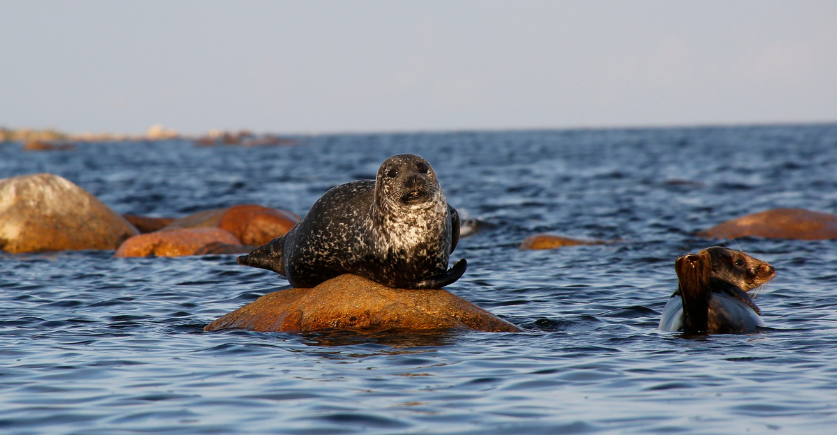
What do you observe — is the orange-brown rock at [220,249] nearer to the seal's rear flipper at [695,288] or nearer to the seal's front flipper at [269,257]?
the seal's front flipper at [269,257]

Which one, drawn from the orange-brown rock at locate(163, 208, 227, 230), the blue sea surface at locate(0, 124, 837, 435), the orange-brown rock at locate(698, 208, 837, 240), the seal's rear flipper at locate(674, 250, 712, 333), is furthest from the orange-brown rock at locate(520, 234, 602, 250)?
the seal's rear flipper at locate(674, 250, 712, 333)

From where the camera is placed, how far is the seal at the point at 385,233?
717cm

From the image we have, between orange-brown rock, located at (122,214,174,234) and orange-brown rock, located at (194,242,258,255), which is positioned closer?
orange-brown rock, located at (194,242,258,255)

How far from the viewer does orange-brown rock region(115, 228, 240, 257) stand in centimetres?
1290

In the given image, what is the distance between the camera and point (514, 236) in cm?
1551

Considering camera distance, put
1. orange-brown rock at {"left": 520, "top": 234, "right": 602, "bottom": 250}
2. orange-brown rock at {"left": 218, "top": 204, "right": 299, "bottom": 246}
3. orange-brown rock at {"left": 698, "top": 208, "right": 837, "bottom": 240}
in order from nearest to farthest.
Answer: orange-brown rock at {"left": 520, "top": 234, "right": 602, "bottom": 250} → orange-brown rock at {"left": 698, "top": 208, "right": 837, "bottom": 240} → orange-brown rock at {"left": 218, "top": 204, "right": 299, "bottom": 246}

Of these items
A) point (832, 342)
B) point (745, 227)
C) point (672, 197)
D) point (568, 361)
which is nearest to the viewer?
point (568, 361)

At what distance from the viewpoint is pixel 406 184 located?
7012 millimetres

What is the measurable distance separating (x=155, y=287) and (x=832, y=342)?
23.2 ft

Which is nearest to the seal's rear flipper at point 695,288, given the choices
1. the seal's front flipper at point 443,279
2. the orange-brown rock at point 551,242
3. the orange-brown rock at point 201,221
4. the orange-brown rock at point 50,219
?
the seal's front flipper at point 443,279

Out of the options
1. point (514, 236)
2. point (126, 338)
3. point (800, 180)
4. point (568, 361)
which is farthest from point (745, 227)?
point (800, 180)

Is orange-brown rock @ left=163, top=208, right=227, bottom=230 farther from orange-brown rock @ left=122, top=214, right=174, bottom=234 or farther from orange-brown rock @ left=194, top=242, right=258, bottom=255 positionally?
orange-brown rock @ left=194, top=242, right=258, bottom=255

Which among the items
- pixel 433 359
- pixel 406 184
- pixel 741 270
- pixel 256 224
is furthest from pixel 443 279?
pixel 256 224

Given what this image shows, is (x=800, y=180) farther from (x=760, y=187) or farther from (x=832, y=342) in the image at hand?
(x=832, y=342)
